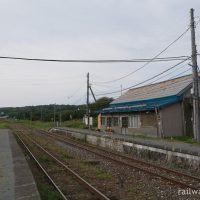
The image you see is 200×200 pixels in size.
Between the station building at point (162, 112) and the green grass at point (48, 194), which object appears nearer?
the green grass at point (48, 194)

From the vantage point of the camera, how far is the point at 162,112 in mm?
31844

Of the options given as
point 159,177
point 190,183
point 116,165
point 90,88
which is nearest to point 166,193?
point 190,183

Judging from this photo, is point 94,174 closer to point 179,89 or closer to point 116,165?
point 116,165

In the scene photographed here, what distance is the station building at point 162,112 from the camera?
3184cm

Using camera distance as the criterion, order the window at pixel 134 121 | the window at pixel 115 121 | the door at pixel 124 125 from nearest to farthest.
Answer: the window at pixel 134 121
the door at pixel 124 125
the window at pixel 115 121

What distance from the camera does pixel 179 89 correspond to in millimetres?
33344

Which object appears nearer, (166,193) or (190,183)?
(166,193)

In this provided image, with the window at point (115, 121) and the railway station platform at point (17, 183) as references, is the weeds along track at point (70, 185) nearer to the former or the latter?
the railway station platform at point (17, 183)

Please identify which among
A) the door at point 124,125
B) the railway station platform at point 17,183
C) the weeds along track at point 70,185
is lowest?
the weeds along track at point 70,185

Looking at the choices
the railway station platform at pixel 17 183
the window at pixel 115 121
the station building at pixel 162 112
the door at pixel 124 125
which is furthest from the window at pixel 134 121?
the railway station platform at pixel 17 183

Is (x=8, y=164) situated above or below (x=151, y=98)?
below

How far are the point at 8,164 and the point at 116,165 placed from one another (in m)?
4.74

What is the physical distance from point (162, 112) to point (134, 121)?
592 centimetres

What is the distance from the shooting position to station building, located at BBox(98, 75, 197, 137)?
31844 mm
